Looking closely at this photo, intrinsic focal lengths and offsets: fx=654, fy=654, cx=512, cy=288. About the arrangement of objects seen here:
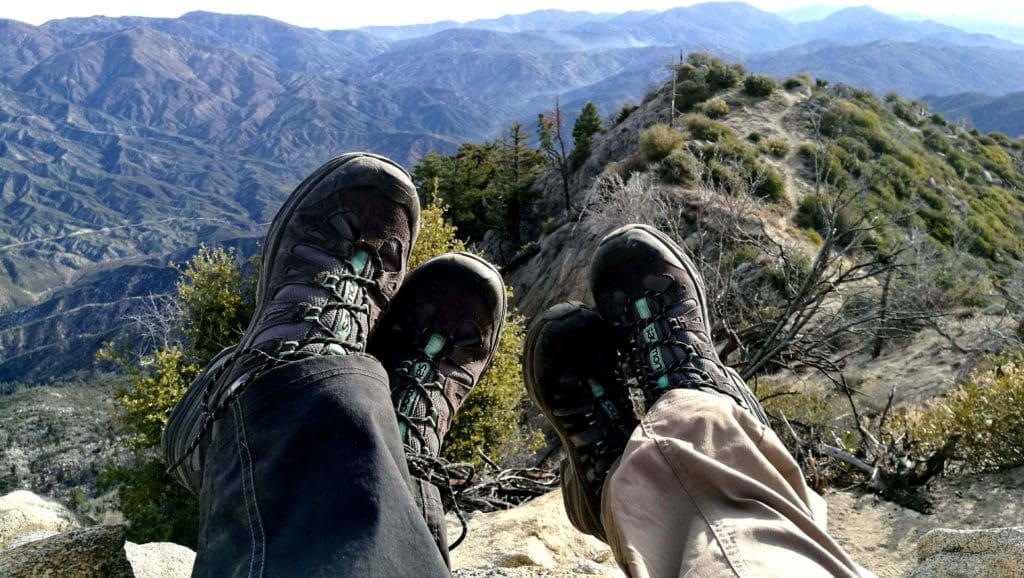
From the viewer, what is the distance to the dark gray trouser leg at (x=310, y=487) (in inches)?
58.9

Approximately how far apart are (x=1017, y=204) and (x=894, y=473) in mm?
25433

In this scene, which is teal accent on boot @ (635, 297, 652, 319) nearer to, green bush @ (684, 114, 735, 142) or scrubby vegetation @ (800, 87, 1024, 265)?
scrubby vegetation @ (800, 87, 1024, 265)

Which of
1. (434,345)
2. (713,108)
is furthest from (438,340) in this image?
(713,108)

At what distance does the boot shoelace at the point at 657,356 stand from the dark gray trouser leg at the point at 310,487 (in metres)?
1.28

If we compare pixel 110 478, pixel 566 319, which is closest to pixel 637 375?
pixel 566 319

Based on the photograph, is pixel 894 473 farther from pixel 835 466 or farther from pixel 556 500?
pixel 556 500

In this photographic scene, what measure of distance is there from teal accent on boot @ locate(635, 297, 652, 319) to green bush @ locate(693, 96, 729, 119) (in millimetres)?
20136

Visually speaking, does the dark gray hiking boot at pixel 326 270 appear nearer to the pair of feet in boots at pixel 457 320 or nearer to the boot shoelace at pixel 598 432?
the pair of feet in boots at pixel 457 320

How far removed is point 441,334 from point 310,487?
5.71 ft

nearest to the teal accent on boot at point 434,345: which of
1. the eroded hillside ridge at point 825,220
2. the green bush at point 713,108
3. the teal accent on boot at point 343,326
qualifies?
the teal accent on boot at point 343,326

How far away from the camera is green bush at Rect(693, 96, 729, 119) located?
863 inches

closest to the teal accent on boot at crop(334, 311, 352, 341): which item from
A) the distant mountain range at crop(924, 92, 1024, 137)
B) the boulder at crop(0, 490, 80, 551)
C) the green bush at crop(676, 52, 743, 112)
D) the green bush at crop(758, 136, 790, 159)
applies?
the boulder at crop(0, 490, 80, 551)

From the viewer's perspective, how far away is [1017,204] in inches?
919

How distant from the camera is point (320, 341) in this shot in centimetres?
235
